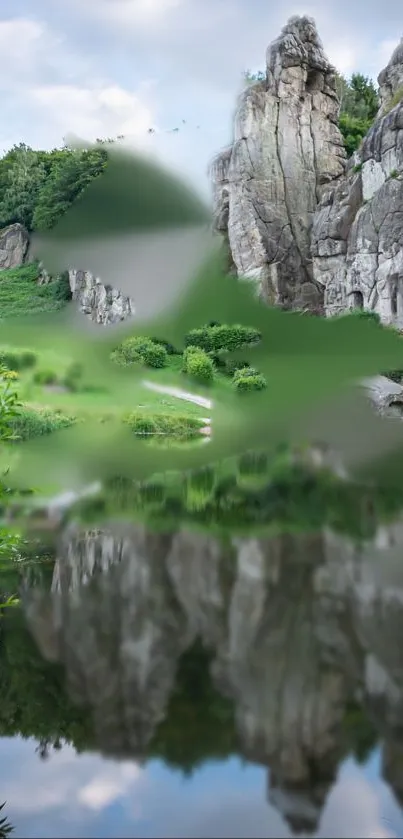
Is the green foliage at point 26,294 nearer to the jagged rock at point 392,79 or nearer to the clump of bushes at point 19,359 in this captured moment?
the clump of bushes at point 19,359

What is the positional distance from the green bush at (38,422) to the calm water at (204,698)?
374 inches

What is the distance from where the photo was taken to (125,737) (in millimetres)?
5668

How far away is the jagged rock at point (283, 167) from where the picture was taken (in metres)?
29.0

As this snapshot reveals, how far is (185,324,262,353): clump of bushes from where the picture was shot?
2584 centimetres

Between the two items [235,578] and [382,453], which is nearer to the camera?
[235,578]

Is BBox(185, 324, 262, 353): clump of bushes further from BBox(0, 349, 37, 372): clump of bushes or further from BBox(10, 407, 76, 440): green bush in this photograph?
BBox(10, 407, 76, 440): green bush

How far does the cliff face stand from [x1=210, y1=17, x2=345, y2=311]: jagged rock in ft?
0.12

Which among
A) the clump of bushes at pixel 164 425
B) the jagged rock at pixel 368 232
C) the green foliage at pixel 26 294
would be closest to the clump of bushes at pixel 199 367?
the clump of bushes at pixel 164 425

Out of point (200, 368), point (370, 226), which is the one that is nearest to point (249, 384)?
point (200, 368)

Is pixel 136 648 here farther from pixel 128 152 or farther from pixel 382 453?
pixel 128 152

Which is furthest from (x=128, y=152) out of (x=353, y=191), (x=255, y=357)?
(x=255, y=357)

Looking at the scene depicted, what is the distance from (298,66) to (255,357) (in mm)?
11721

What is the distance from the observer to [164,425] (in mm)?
19609

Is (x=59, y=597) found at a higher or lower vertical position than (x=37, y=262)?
lower
